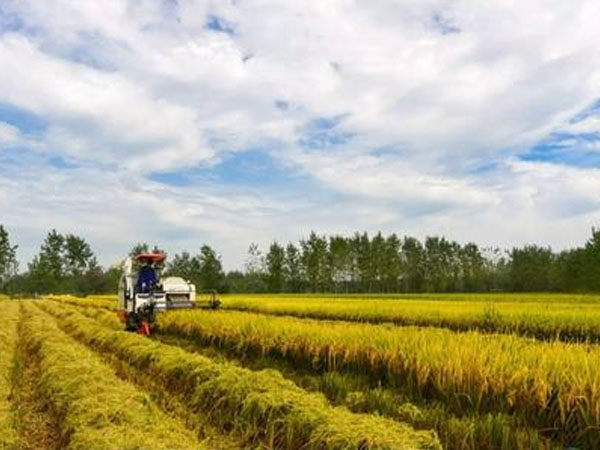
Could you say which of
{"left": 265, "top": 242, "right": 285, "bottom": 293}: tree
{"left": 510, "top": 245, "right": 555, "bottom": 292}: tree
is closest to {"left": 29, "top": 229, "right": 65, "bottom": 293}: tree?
{"left": 265, "top": 242, "right": 285, "bottom": 293}: tree

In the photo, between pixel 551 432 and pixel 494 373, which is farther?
pixel 494 373

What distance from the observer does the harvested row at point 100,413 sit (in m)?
5.30

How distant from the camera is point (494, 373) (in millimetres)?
6023

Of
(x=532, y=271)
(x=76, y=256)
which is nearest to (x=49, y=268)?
(x=76, y=256)

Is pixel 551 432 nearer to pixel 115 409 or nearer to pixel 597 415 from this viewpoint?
pixel 597 415

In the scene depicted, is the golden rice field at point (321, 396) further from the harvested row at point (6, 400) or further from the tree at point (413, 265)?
the tree at point (413, 265)

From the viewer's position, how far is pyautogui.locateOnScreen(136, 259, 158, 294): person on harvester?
17.7 meters

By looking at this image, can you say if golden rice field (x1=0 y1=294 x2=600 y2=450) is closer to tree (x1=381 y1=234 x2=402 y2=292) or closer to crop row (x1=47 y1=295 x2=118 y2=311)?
crop row (x1=47 y1=295 x2=118 y2=311)

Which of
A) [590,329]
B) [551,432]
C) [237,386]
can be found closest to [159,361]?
[237,386]

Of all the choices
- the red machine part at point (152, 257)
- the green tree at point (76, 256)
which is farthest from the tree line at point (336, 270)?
the red machine part at point (152, 257)

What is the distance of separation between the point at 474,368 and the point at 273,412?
2.24 meters

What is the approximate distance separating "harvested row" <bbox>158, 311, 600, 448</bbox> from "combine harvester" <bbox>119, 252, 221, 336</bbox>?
693cm

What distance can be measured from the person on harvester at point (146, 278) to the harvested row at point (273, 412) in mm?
7780

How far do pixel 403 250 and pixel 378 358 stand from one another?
83.6m
